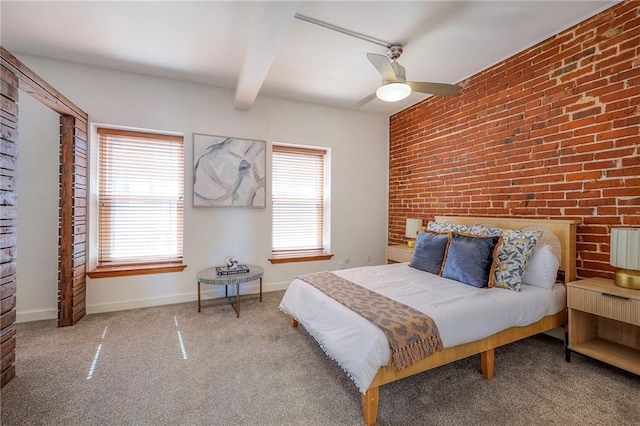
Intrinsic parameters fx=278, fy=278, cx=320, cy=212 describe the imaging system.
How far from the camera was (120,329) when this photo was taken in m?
2.74

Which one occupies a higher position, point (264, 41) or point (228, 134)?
point (264, 41)

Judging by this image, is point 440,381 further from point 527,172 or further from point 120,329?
point 120,329

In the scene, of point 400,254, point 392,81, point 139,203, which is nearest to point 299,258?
point 400,254

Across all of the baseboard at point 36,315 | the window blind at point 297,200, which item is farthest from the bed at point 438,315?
the baseboard at point 36,315

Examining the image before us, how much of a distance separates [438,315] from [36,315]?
155 inches

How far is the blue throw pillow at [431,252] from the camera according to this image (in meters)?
2.78

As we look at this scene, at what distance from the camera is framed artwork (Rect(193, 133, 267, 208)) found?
3.57 m

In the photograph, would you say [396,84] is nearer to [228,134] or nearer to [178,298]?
[228,134]

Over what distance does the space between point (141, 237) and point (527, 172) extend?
14.5ft

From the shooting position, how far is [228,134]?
3.74 meters

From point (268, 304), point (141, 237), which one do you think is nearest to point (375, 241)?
point (268, 304)

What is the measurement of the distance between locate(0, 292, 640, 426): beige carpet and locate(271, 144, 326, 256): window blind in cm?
176

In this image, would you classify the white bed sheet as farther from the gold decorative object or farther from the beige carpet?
the gold decorative object

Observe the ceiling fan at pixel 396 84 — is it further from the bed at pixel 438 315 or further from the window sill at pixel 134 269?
the window sill at pixel 134 269
